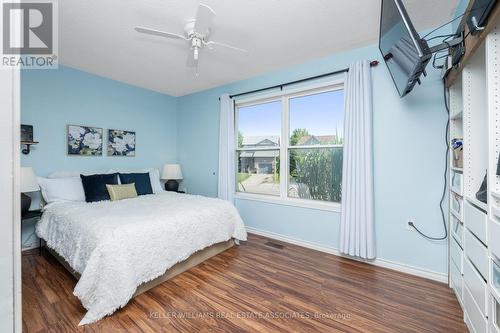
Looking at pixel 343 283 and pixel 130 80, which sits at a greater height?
pixel 130 80

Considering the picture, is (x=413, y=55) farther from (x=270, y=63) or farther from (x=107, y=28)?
(x=107, y=28)

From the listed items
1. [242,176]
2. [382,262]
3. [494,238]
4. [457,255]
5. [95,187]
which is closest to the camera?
[494,238]

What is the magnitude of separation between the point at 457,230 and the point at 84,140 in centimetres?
467

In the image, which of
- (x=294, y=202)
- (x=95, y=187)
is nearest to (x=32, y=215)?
(x=95, y=187)

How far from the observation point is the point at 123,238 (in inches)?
73.0

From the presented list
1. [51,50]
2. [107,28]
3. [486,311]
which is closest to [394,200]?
[486,311]

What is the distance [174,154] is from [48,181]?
2147 millimetres

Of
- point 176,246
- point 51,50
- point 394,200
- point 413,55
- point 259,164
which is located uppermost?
point 51,50

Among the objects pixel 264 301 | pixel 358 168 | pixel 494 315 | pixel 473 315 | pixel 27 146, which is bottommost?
pixel 264 301

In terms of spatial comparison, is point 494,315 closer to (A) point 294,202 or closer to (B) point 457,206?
(B) point 457,206

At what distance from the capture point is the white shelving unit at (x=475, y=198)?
47.1 inches

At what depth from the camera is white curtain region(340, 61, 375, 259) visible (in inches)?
100.0

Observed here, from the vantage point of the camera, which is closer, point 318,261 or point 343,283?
point 343,283

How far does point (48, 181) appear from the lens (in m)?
2.88
